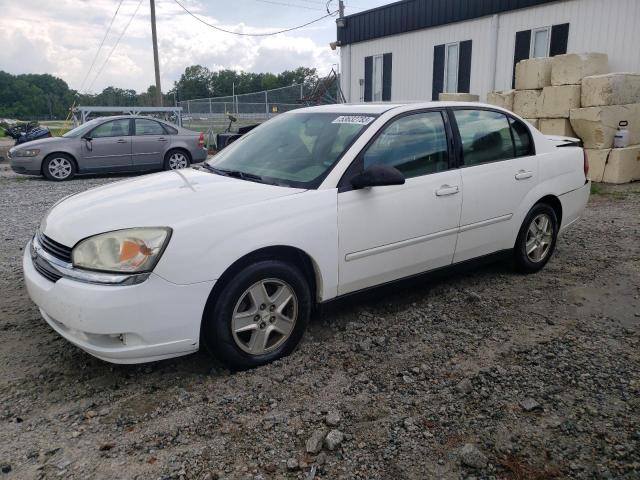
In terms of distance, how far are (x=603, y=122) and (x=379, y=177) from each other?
27.3 ft

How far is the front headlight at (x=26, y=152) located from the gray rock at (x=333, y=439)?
11576mm

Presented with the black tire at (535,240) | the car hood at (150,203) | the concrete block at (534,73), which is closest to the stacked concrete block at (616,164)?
the concrete block at (534,73)

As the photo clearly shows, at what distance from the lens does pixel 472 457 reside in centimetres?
249

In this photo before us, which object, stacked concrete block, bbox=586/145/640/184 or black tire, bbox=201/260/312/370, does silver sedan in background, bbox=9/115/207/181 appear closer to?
stacked concrete block, bbox=586/145/640/184

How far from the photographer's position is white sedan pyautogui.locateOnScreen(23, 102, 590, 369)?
2.93 meters

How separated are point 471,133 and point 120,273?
9.80 feet

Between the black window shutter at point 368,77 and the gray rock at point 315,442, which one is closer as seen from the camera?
the gray rock at point 315,442

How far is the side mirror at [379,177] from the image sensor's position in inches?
137

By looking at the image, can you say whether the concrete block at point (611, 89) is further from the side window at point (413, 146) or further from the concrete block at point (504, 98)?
the side window at point (413, 146)

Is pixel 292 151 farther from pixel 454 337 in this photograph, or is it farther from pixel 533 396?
pixel 533 396

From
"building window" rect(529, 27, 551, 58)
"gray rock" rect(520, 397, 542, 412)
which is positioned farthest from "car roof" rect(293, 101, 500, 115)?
"building window" rect(529, 27, 551, 58)

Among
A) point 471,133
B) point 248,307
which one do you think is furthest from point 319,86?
point 248,307

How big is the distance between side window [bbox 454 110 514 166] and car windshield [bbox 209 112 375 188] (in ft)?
3.09

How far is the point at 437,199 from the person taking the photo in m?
4.07
